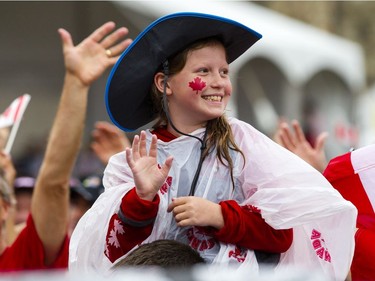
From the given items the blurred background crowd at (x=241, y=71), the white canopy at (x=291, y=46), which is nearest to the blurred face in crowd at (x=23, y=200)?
the blurred background crowd at (x=241, y=71)

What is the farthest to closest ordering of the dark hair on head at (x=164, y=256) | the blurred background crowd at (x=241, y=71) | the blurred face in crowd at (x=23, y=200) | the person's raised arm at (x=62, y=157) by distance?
the blurred background crowd at (x=241, y=71) < the blurred face in crowd at (x=23, y=200) < the person's raised arm at (x=62, y=157) < the dark hair on head at (x=164, y=256)

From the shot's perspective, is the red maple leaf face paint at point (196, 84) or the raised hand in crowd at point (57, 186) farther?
the raised hand in crowd at point (57, 186)

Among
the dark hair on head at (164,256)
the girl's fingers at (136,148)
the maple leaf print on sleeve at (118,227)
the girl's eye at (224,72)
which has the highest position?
the girl's eye at (224,72)

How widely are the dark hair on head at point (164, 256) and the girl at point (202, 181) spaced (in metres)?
0.22

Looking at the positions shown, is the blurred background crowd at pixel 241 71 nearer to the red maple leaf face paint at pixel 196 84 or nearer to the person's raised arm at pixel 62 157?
the person's raised arm at pixel 62 157

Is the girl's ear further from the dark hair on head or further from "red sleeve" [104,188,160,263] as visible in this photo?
the dark hair on head

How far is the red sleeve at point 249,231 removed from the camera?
2842 mm

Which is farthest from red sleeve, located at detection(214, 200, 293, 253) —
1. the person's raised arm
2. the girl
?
the person's raised arm

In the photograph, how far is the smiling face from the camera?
9.93 feet

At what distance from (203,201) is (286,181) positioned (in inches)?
10.1

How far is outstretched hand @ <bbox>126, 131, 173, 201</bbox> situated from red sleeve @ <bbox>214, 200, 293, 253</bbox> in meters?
0.20

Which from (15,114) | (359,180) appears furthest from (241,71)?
(359,180)

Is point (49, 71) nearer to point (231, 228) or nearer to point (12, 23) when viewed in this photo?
point (12, 23)

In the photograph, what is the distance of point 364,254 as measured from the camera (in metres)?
3.14
